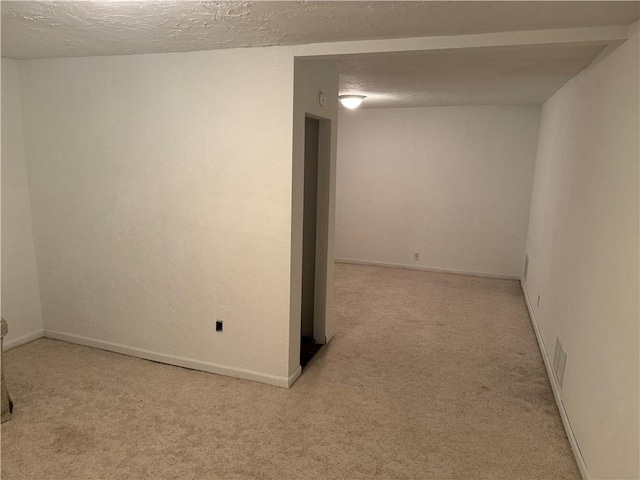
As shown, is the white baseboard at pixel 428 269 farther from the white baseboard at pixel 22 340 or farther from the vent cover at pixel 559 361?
the white baseboard at pixel 22 340

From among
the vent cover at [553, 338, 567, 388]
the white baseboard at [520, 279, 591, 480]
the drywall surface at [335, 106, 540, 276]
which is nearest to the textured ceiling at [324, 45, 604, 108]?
the drywall surface at [335, 106, 540, 276]

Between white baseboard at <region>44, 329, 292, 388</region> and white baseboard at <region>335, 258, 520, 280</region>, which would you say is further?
white baseboard at <region>335, 258, 520, 280</region>

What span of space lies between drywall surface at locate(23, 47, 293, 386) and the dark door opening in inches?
26.3

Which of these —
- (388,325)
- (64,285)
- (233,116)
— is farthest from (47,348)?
(388,325)

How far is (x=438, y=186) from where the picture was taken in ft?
20.6

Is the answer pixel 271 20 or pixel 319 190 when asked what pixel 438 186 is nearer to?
pixel 319 190

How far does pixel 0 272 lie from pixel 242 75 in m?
2.55

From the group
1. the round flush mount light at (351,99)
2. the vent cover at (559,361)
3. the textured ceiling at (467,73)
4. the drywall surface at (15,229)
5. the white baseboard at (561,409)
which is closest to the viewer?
the white baseboard at (561,409)

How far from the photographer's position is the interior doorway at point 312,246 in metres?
3.62

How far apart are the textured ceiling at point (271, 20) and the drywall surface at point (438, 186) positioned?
390 cm

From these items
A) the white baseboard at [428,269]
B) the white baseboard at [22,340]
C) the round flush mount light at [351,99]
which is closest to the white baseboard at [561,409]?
the white baseboard at [428,269]

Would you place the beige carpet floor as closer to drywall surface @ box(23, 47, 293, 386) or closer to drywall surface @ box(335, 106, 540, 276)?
drywall surface @ box(23, 47, 293, 386)

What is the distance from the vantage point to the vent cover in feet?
9.61

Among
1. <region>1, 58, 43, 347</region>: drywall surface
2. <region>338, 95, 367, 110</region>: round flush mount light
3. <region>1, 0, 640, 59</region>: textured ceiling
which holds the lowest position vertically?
<region>1, 58, 43, 347</region>: drywall surface
